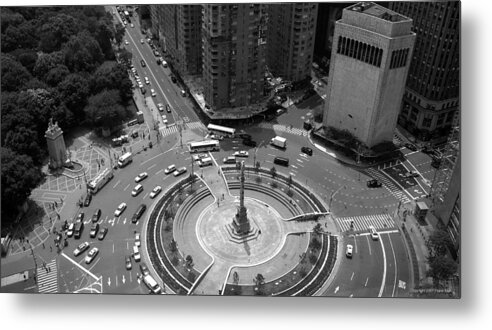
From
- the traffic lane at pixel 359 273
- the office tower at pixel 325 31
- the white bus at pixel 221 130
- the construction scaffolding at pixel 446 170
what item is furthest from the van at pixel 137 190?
the office tower at pixel 325 31

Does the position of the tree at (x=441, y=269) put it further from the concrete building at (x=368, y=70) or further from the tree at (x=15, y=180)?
the tree at (x=15, y=180)

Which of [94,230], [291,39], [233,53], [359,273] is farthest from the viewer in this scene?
[291,39]

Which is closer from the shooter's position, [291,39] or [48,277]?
[48,277]

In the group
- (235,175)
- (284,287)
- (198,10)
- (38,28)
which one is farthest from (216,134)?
(38,28)

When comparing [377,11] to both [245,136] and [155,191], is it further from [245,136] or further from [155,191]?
[155,191]

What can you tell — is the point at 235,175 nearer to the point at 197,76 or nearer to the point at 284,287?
the point at 284,287

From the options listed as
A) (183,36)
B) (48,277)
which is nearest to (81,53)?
(183,36)

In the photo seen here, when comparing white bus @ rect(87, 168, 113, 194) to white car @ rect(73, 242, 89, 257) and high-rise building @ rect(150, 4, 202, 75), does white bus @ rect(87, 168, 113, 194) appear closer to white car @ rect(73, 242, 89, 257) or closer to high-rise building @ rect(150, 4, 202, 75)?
white car @ rect(73, 242, 89, 257)
